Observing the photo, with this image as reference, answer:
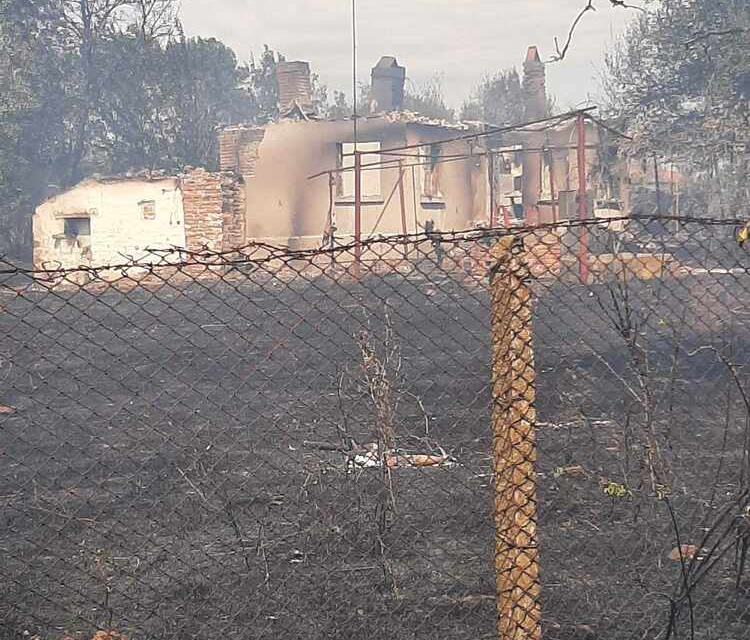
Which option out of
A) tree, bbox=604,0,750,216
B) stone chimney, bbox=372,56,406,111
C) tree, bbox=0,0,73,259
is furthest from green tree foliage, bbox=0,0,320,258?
tree, bbox=604,0,750,216

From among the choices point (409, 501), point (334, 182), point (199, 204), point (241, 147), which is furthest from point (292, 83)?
point (409, 501)

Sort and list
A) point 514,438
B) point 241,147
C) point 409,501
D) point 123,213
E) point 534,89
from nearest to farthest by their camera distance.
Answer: point 514,438
point 409,501
point 123,213
point 241,147
point 534,89

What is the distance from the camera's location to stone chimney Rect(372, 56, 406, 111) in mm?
36500

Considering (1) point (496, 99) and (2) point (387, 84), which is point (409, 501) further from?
(1) point (496, 99)

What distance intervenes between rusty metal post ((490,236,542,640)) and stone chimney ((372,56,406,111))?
35.0 m

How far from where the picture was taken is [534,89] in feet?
129

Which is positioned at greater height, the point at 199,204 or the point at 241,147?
the point at 241,147

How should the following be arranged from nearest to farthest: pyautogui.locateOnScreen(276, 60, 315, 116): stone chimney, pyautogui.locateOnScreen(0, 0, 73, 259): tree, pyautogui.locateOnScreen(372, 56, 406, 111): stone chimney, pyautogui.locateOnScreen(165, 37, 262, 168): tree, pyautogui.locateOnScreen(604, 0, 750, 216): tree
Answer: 1. pyautogui.locateOnScreen(604, 0, 750, 216): tree
2. pyautogui.locateOnScreen(0, 0, 73, 259): tree
3. pyautogui.locateOnScreen(276, 60, 315, 116): stone chimney
4. pyautogui.locateOnScreen(165, 37, 262, 168): tree
5. pyautogui.locateOnScreen(372, 56, 406, 111): stone chimney

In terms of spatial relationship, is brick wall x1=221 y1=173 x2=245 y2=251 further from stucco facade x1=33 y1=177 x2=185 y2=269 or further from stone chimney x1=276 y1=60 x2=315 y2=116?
stone chimney x1=276 y1=60 x2=315 y2=116

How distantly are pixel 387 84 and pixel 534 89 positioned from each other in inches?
255

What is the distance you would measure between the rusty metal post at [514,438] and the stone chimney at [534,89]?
122 ft

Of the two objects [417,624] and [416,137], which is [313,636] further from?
[416,137]

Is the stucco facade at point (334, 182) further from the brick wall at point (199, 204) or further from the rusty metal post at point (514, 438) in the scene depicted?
the rusty metal post at point (514, 438)

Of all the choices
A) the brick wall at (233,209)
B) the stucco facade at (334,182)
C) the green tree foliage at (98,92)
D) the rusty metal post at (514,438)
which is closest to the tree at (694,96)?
the stucco facade at (334,182)
